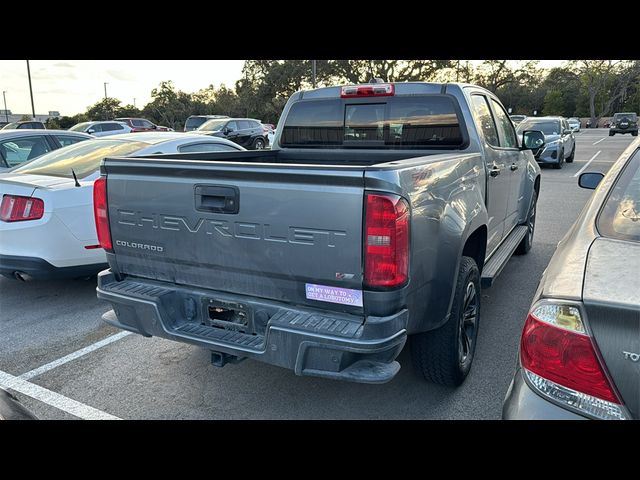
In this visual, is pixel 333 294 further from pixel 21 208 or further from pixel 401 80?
pixel 401 80

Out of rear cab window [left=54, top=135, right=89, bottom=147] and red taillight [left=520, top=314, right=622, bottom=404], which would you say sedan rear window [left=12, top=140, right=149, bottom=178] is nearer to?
rear cab window [left=54, top=135, right=89, bottom=147]

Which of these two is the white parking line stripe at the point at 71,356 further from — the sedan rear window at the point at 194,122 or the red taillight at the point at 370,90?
the sedan rear window at the point at 194,122

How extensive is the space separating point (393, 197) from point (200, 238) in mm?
1138

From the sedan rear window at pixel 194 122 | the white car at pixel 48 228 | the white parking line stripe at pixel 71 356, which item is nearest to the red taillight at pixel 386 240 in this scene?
the white parking line stripe at pixel 71 356

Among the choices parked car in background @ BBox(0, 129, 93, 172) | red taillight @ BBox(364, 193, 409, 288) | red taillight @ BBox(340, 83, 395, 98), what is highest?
red taillight @ BBox(340, 83, 395, 98)

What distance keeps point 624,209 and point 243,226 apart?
1.88 meters

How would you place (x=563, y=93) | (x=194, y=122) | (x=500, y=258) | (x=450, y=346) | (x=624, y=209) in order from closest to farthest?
(x=624, y=209) → (x=450, y=346) → (x=500, y=258) → (x=194, y=122) → (x=563, y=93)

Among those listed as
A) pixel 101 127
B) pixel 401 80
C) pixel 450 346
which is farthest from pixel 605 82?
pixel 450 346

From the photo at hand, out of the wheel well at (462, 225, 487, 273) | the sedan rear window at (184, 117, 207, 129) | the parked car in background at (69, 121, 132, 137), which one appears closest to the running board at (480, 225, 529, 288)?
the wheel well at (462, 225, 487, 273)

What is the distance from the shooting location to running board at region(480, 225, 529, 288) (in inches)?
155

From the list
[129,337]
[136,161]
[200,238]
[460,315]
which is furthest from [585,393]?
[129,337]

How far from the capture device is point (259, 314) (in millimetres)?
2701

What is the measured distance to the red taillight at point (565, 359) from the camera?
1614 mm

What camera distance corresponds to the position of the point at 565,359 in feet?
5.51
